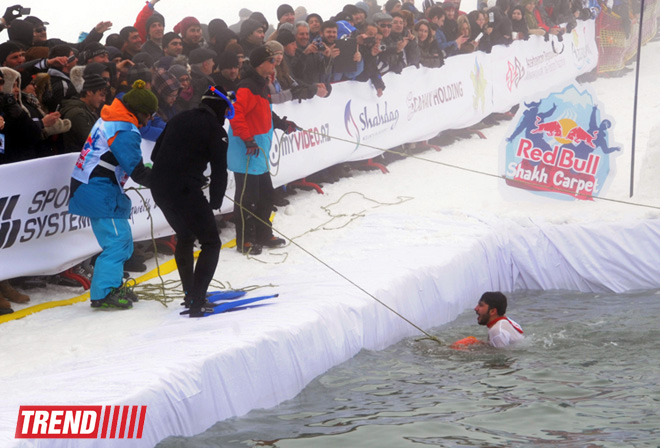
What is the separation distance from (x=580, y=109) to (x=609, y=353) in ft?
17.2

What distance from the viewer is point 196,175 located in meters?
6.96

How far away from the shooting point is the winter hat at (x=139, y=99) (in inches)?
280

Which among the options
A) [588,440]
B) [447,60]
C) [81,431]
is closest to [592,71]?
[447,60]

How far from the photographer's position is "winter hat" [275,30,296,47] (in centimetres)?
1138

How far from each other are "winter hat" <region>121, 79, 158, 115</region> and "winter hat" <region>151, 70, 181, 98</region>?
1.49 m

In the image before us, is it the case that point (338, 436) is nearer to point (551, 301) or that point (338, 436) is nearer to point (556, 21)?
point (551, 301)

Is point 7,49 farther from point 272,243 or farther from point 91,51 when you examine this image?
point 272,243

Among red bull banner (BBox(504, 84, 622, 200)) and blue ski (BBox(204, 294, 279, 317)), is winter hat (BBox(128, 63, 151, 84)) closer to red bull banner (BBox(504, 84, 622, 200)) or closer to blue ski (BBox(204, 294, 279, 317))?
blue ski (BBox(204, 294, 279, 317))

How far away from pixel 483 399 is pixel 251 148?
4113 millimetres

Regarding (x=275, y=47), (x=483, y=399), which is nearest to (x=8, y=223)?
(x=483, y=399)

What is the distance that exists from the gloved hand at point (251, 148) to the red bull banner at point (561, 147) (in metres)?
3.83

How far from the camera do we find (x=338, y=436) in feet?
17.4

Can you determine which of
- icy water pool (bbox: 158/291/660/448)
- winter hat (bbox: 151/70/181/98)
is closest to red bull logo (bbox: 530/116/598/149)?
icy water pool (bbox: 158/291/660/448)

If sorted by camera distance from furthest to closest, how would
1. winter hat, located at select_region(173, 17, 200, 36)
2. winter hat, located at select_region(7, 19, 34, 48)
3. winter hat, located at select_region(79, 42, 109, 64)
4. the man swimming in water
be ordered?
winter hat, located at select_region(173, 17, 200, 36), winter hat, located at select_region(7, 19, 34, 48), winter hat, located at select_region(79, 42, 109, 64), the man swimming in water
